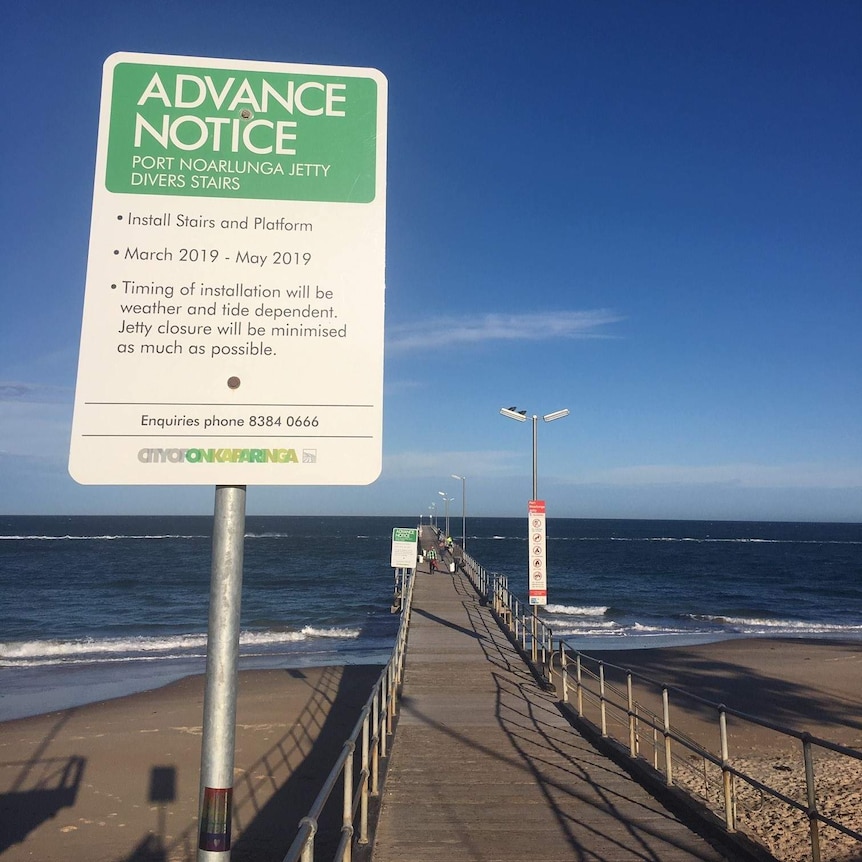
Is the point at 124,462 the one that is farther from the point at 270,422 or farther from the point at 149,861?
the point at 149,861

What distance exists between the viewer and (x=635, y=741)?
792 cm

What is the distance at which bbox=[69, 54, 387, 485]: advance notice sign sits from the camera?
187cm

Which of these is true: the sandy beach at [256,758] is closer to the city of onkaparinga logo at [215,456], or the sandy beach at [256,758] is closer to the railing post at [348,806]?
the railing post at [348,806]

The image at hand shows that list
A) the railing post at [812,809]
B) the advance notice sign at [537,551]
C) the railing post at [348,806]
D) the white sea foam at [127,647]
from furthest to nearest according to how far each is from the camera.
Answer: the white sea foam at [127,647]
the advance notice sign at [537,551]
the railing post at [812,809]
the railing post at [348,806]

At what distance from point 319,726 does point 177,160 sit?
15.7 m

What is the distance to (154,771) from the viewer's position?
41.6 feet

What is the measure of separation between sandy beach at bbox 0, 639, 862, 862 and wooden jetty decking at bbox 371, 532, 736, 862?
2655 mm

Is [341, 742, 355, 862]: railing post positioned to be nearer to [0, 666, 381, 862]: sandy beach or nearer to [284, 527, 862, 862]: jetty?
[284, 527, 862, 862]: jetty

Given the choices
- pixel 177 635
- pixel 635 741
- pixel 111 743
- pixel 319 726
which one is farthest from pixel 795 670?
pixel 177 635

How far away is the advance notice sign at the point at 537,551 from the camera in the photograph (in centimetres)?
1484

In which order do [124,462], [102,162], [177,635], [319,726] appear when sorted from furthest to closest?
[177,635]
[319,726]
[102,162]
[124,462]

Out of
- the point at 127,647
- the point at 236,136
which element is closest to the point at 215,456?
the point at 236,136

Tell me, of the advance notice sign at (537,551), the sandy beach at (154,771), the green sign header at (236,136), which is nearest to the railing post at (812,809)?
the green sign header at (236,136)

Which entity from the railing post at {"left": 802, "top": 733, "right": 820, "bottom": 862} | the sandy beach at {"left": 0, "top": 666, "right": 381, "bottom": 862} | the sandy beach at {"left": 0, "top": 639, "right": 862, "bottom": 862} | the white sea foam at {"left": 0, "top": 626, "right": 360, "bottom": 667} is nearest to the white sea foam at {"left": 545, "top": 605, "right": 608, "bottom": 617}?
the white sea foam at {"left": 0, "top": 626, "right": 360, "bottom": 667}
